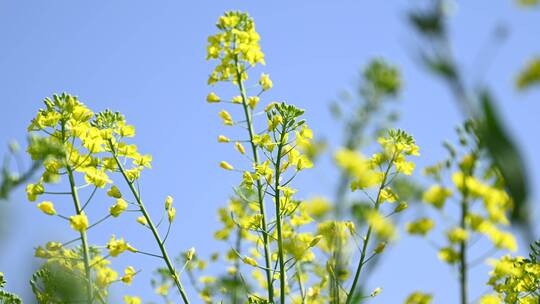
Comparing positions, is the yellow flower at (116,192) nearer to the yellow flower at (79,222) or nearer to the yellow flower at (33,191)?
the yellow flower at (33,191)

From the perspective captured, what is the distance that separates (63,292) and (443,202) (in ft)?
8.13

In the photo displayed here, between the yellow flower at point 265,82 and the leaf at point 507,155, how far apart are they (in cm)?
399

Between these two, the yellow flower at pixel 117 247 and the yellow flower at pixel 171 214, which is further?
the yellow flower at pixel 171 214

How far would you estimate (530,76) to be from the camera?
139 cm

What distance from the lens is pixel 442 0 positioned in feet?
5.50

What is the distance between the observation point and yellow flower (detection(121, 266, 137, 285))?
426 cm

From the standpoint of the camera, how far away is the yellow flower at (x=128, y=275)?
14.0 feet

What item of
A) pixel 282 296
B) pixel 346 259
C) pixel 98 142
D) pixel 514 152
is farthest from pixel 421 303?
pixel 98 142

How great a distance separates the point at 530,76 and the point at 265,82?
13.4 feet

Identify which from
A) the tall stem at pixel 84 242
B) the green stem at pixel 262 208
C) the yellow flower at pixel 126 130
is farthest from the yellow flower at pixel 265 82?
the tall stem at pixel 84 242

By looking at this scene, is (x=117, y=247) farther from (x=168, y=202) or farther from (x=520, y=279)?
(x=520, y=279)

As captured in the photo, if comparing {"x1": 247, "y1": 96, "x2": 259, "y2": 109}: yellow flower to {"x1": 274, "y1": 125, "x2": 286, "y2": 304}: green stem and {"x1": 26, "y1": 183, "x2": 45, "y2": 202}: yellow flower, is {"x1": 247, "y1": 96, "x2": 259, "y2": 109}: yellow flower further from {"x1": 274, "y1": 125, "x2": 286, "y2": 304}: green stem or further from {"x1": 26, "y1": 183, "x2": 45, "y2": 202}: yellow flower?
{"x1": 26, "y1": 183, "x2": 45, "y2": 202}: yellow flower

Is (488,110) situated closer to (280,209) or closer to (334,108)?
(334,108)

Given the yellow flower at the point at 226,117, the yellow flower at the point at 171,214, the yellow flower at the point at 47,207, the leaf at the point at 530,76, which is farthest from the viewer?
the yellow flower at the point at 226,117
